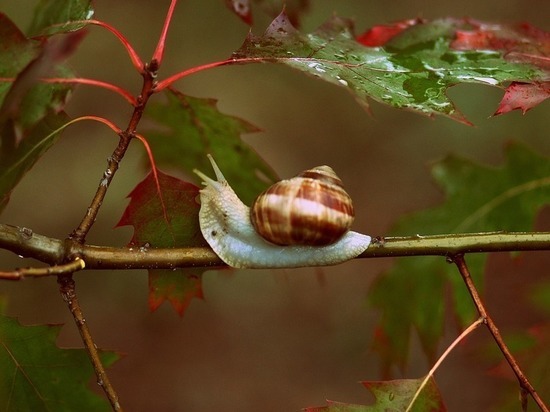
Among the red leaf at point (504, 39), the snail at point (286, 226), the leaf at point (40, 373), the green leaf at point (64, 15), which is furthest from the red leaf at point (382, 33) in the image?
the leaf at point (40, 373)

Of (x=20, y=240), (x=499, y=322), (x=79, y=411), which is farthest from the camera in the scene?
(x=499, y=322)

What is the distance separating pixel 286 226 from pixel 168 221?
0.20 metres

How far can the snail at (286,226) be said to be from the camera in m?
1.06

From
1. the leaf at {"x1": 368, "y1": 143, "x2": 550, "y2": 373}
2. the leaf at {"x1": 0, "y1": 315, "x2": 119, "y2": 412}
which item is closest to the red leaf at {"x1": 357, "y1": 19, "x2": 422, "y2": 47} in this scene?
the leaf at {"x1": 368, "y1": 143, "x2": 550, "y2": 373}

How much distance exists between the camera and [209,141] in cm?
124

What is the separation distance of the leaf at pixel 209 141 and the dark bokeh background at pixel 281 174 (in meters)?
1.42

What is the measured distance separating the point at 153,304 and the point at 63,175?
89.5 inches

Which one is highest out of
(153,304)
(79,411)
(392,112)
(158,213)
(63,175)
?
(392,112)

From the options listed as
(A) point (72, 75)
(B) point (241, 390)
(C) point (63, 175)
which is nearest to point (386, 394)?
(A) point (72, 75)

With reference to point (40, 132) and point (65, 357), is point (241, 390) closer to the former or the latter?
Result: point (65, 357)

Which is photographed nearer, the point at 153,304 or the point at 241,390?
the point at 153,304

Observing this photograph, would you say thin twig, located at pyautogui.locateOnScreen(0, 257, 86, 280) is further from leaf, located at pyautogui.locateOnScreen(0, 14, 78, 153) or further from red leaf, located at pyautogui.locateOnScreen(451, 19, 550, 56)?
red leaf, located at pyautogui.locateOnScreen(451, 19, 550, 56)

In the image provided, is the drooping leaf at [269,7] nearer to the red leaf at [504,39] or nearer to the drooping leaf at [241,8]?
the drooping leaf at [241,8]

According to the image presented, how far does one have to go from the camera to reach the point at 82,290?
2.95 meters
